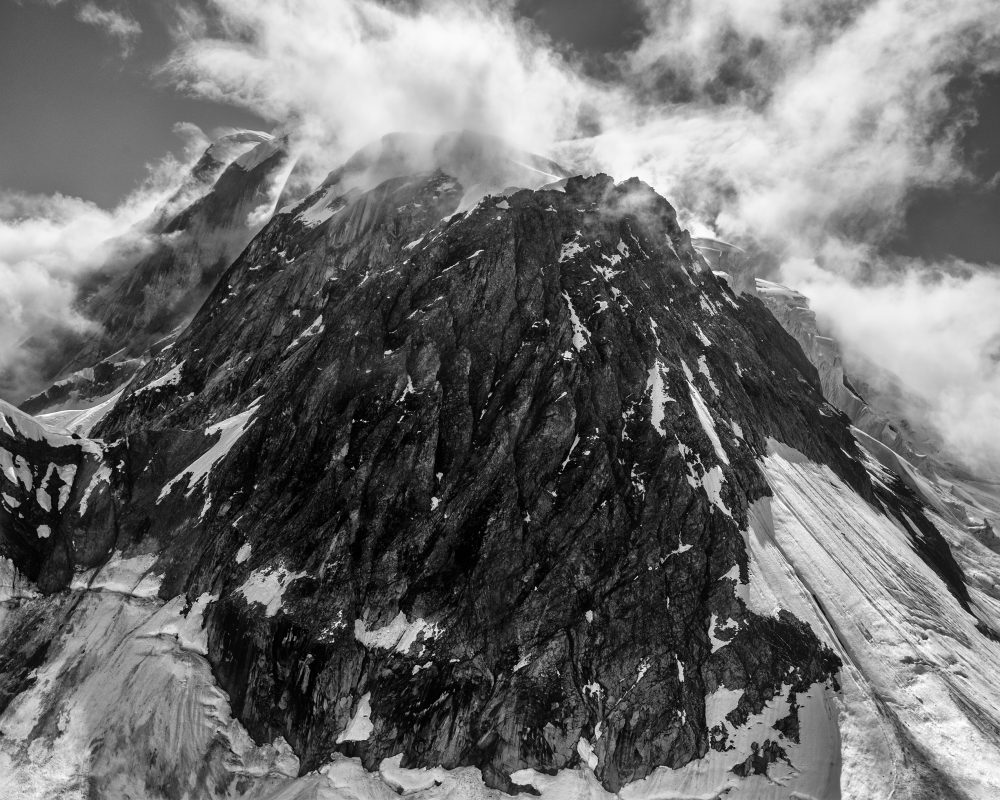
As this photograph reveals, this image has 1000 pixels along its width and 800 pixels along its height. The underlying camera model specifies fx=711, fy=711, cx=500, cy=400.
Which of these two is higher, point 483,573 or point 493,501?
point 493,501

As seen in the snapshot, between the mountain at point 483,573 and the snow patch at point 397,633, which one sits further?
the snow patch at point 397,633

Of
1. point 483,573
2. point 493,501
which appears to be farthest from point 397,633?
point 493,501

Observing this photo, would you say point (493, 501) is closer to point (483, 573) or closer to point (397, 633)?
point (483, 573)

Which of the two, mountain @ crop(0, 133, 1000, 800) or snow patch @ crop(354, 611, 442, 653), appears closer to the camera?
mountain @ crop(0, 133, 1000, 800)

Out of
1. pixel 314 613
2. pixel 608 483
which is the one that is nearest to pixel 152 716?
pixel 314 613

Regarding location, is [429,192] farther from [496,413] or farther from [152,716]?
[152,716]

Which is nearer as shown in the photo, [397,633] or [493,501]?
[397,633]

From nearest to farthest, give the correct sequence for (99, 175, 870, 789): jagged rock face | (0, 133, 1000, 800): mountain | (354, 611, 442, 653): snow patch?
(0, 133, 1000, 800): mountain → (99, 175, 870, 789): jagged rock face → (354, 611, 442, 653): snow patch

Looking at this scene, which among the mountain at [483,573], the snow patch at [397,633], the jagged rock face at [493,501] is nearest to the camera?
the mountain at [483,573]
